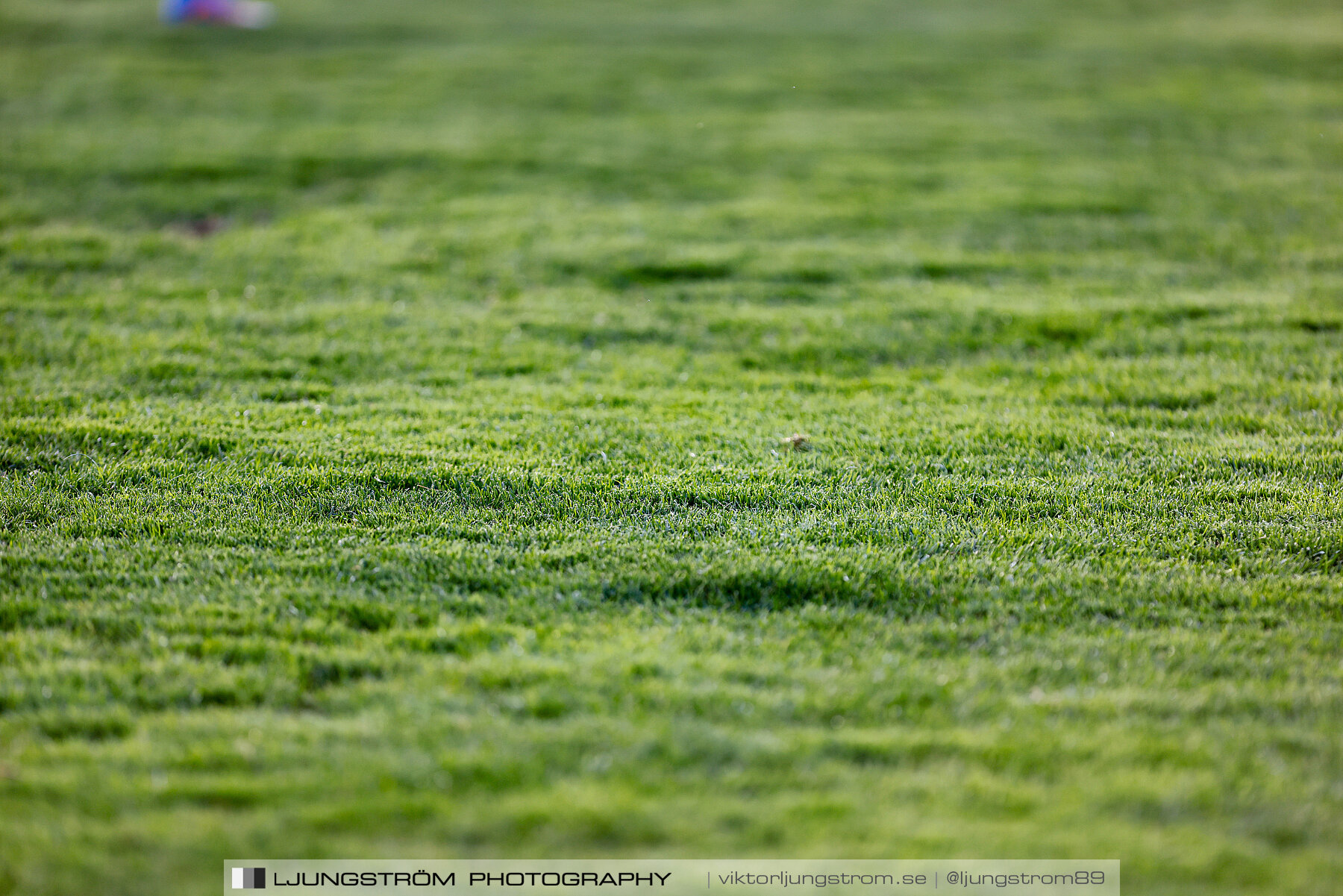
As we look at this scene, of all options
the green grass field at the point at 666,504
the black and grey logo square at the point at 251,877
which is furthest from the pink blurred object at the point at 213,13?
the black and grey logo square at the point at 251,877

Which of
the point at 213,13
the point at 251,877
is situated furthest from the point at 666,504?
the point at 213,13

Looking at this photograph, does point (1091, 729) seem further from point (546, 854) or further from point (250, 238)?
point (250, 238)

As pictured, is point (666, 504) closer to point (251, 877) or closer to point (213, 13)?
point (251, 877)

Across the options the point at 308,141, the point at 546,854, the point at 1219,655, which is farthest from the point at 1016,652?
the point at 308,141

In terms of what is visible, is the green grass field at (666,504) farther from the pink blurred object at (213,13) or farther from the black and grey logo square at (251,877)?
the pink blurred object at (213,13)

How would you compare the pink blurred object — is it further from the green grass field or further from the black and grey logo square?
the black and grey logo square

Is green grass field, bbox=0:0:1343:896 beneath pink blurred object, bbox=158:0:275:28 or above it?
beneath

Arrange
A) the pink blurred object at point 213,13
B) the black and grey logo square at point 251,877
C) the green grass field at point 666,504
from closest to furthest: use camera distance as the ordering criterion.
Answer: the black and grey logo square at point 251,877 → the green grass field at point 666,504 → the pink blurred object at point 213,13

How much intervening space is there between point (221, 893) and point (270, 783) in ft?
1.40

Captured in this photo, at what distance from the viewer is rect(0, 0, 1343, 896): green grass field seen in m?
3.44

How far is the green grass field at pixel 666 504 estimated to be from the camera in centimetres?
344

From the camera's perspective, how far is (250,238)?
31.7 feet

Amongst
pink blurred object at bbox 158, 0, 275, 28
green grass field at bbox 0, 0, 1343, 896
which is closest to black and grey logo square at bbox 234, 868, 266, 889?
green grass field at bbox 0, 0, 1343, 896

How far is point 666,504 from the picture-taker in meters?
5.34
